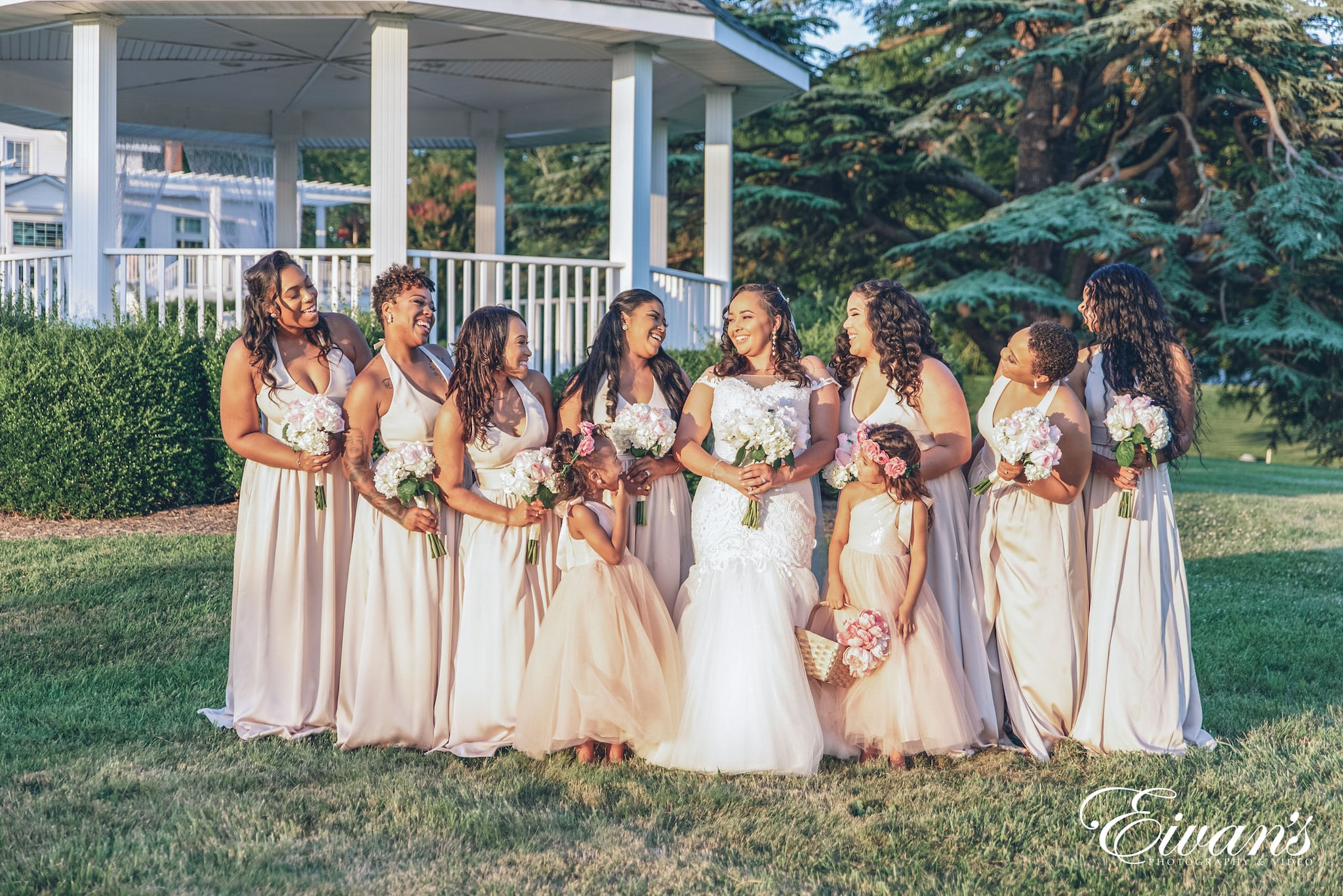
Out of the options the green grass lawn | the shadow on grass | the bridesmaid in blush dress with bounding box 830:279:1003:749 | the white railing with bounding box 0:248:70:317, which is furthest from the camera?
the shadow on grass

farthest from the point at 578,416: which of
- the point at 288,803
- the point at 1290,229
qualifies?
the point at 1290,229

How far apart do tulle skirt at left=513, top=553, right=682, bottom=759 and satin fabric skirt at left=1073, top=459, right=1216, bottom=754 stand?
1849mm

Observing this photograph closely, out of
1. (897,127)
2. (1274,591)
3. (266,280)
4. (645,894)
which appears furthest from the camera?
(897,127)

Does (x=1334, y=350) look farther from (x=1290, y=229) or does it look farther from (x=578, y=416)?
(x=578, y=416)

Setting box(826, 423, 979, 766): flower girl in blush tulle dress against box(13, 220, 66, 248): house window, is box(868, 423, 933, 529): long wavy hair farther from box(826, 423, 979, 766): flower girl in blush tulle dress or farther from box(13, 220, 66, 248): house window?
box(13, 220, 66, 248): house window

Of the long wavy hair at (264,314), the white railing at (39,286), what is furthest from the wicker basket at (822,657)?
the white railing at (39,286)

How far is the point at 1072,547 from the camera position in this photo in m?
5.38

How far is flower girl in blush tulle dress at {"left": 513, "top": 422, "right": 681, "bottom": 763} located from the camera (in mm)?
4871

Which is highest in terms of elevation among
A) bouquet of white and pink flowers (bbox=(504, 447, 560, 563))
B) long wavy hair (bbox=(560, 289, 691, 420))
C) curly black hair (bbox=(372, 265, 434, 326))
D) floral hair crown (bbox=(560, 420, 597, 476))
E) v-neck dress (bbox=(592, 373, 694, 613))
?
curly black hair (bbox=(372, 265, 434, 326))

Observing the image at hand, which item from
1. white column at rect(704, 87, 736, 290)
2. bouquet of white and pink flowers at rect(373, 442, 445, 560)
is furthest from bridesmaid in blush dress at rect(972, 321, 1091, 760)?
white column at rect(704, 87, 736, 290)

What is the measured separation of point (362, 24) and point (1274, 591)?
9616 millimetres

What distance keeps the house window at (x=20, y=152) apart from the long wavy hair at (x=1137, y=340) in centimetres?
3085

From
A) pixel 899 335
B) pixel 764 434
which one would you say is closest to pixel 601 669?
pixel 764 434

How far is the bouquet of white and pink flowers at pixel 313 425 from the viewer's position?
510 centimetres
